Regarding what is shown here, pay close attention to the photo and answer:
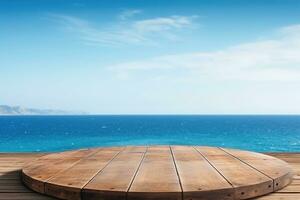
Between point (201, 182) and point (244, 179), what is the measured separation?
421mm

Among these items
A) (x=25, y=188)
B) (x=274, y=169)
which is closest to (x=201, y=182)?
(x=274, y=169)

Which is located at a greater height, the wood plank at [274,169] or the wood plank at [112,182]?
the wood plank at [112,182]

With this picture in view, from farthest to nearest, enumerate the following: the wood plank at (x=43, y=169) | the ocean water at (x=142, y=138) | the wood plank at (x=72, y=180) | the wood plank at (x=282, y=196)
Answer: the ocean water at (x=142, y=138) < the wood plank at (x=43, y=169) < the wood plank at (x=282, y=196) < the wood plank at (x=72, y=180)

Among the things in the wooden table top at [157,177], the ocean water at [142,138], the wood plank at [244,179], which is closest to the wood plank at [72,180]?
the wooden table top at [157,177]

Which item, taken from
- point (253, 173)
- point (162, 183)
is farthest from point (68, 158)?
point (253, 173)

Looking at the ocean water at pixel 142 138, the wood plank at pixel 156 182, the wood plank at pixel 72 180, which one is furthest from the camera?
the ocean water at pixel 142 138

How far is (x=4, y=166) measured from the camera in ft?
16.0

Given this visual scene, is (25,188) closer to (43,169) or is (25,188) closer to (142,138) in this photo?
(43,169)

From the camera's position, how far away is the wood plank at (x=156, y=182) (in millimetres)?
2689

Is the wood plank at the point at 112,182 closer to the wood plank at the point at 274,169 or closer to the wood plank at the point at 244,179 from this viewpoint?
the wood plank at the point at 244,179

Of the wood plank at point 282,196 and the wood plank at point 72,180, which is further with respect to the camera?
the wood plank at point 282,196

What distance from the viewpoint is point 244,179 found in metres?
3.12

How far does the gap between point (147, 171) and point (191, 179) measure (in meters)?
0.53

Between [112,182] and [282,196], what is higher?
[112,182]
